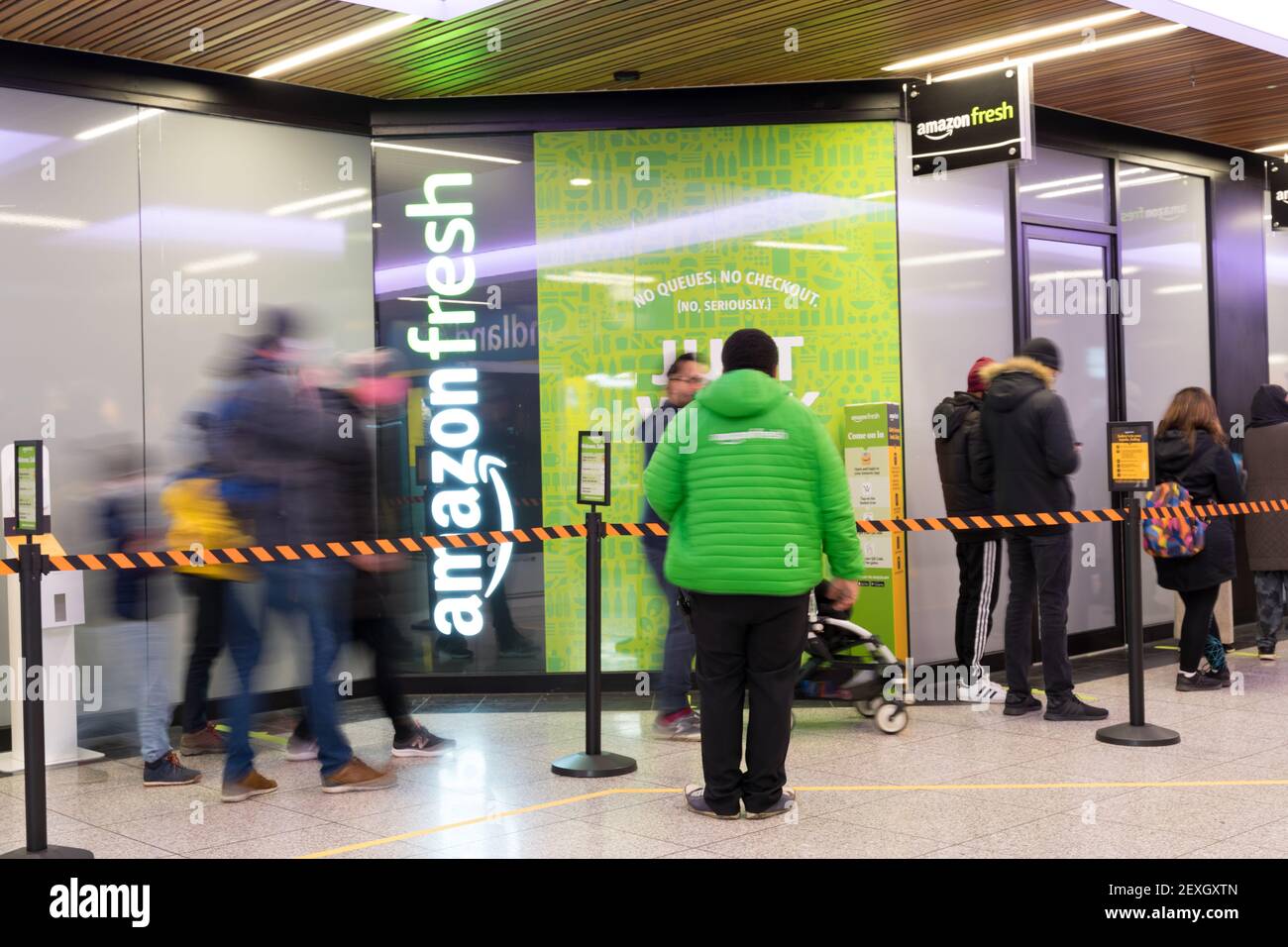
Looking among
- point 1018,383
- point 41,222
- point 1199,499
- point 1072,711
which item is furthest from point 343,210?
point 1199,499

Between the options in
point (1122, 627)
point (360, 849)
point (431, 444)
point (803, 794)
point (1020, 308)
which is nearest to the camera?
point (360, 849)

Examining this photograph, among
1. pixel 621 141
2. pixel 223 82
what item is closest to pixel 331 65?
pixel 223 82

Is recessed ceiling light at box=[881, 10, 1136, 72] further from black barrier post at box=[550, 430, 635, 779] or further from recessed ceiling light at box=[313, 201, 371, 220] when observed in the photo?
black barrier post at box=[550, 430, 635, 779]

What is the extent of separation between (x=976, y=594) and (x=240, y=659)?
4016 millimetres

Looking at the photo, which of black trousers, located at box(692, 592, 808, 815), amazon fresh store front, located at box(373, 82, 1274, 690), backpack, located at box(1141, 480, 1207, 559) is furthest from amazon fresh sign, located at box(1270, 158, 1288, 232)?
black trousers, located at box(692, 592, 808, 815)

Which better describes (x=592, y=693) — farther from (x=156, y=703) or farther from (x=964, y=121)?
(x=964, y=121)

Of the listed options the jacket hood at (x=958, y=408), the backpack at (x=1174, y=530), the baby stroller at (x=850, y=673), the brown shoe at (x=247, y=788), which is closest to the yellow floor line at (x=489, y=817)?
the brown shoe at (x=247, y=788)

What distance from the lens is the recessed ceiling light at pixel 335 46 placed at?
6777 mm

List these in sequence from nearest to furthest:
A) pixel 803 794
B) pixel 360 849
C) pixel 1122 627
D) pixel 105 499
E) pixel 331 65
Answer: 1. pixel 360 849
2. pixel 803 794
3. pixel 105 499
4. pixel 331 65
5. pixel 1122 627

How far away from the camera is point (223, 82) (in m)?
7.63

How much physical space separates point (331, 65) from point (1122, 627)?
6.32 m

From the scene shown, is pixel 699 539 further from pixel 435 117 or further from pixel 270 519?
pixel 435 117

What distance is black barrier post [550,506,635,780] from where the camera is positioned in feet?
19.3

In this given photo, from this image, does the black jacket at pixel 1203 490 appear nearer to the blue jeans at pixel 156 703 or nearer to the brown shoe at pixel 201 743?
the brown shoe at pixel 201 743
